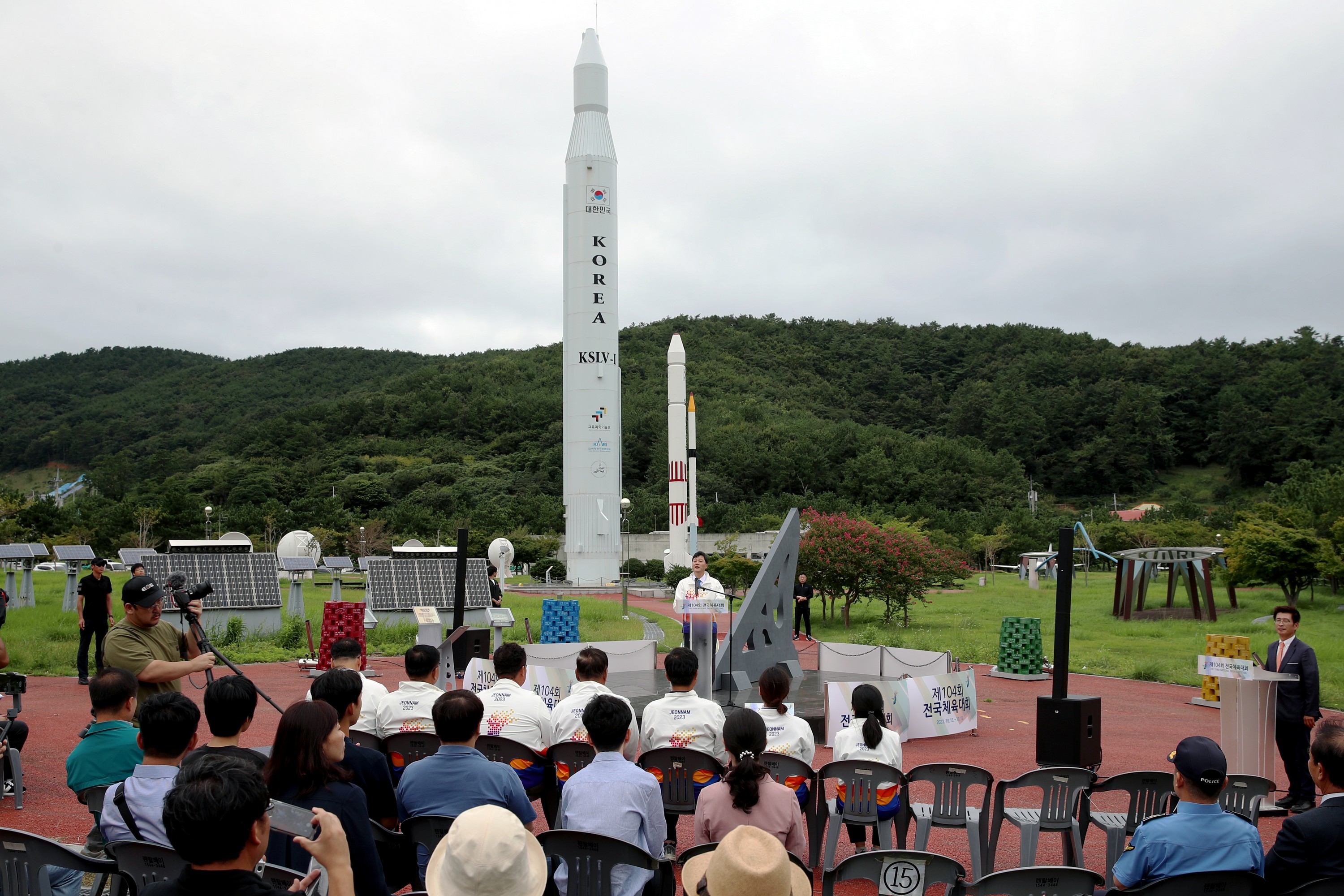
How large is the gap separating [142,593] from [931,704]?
7.66 metres

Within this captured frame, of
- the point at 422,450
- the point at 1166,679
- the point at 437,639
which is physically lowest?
the point at 1166,679

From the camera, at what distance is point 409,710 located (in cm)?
619

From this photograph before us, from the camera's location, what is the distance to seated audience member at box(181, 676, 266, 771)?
146 inches

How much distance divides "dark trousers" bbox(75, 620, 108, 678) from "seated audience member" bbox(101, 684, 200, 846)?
893 cm

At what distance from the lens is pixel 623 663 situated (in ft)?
42.0

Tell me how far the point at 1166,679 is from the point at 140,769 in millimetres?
14497

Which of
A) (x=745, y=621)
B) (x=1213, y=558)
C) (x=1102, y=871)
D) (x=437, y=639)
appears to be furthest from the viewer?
(x=1213, y=558)

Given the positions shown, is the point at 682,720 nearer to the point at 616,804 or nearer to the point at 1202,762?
the point at 616,804

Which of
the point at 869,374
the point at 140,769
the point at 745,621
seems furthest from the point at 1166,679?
the point at 869,374

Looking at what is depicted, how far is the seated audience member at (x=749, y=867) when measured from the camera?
2.76 metres

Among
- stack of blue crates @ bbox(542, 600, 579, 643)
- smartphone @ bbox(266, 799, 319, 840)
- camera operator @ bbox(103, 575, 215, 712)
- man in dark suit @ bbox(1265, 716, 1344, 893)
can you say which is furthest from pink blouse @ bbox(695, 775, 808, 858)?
stack of blue crates @ bbox(542, 600, 579, 643)

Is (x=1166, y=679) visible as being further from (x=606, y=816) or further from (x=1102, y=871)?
(x=606, y=816)

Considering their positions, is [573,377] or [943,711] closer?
[943,711]

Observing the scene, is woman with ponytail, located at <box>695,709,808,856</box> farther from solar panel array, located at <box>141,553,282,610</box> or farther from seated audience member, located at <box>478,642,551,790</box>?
solar panel array, located at <box>141,553,282,610</box>
